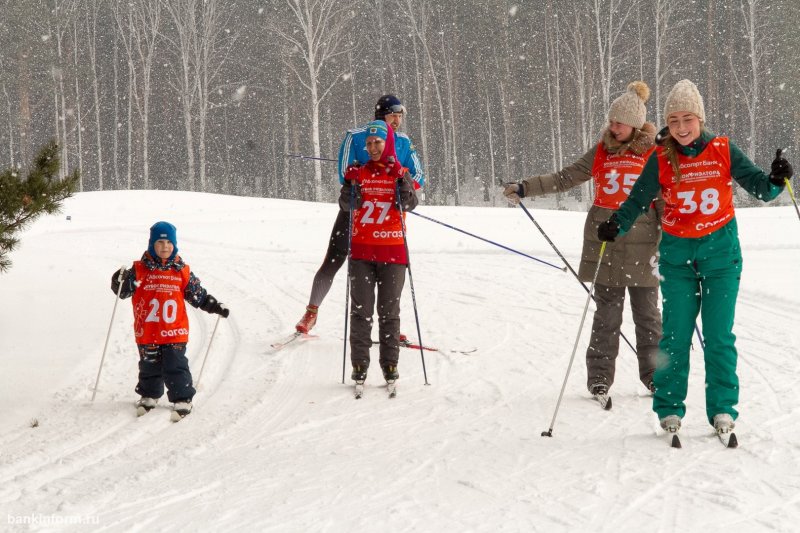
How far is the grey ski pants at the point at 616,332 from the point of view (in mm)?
5125

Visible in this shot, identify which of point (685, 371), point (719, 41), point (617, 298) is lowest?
point (685, 371)

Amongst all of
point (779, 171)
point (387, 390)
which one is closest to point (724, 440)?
point (779, 171)

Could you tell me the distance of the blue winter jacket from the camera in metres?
5.91

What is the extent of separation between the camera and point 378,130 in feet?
18.1

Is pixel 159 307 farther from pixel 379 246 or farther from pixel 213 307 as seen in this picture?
pixel 379 246

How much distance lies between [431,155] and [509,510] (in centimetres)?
3978

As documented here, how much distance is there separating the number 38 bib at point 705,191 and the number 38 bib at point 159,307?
3.21 m

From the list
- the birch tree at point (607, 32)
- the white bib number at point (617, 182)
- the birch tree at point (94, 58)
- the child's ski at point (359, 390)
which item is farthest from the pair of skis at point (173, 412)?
the birch tree at point (94, 58)

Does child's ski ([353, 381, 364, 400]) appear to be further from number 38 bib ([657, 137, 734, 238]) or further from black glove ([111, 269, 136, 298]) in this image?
number 38 bib ([657, 137, 734, 238])

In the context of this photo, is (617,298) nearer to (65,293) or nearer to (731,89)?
(65,293)

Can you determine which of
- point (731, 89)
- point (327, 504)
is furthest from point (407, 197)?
point (731, 89)

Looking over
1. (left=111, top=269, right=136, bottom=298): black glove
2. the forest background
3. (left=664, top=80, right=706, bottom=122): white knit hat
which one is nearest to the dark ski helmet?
(left=111, top=269, right=136, bottom=298): black glove

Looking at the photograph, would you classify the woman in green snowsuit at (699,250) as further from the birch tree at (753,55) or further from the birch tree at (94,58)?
the birch tree at (94,58)

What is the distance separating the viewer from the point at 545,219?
15898mm
